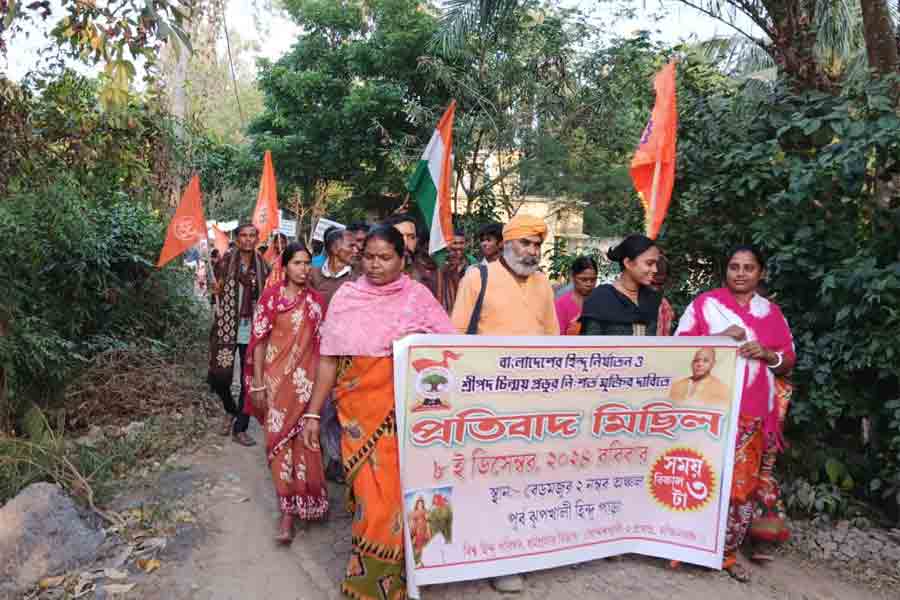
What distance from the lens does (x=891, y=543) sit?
391 centimetres

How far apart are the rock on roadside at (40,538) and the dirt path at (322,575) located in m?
0.43

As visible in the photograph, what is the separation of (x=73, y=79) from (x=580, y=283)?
4.27 metres

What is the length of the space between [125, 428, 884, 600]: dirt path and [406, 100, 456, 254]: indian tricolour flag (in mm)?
1865

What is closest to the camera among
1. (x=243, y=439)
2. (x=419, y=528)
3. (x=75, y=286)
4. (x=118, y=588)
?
(x=419, y=528)

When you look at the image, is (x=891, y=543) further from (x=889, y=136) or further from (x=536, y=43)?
(x=536, y=43)

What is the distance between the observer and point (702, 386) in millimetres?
3510

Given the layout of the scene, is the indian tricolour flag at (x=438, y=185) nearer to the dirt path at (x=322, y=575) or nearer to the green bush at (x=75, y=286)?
the dirt path at (x=322, y=575)

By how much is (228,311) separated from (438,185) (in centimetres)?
208

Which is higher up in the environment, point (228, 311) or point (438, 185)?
point (438, 185)

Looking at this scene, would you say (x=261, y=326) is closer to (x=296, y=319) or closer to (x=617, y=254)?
(x=296, y=319)

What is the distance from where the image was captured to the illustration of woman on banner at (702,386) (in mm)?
3492

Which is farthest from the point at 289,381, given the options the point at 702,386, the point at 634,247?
the point at 702,386

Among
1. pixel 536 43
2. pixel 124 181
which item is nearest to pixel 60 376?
pixel 124 181

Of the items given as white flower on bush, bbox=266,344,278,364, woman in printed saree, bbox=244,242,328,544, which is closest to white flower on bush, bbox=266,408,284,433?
woman in printed saree, bbox=244,242,328,544
